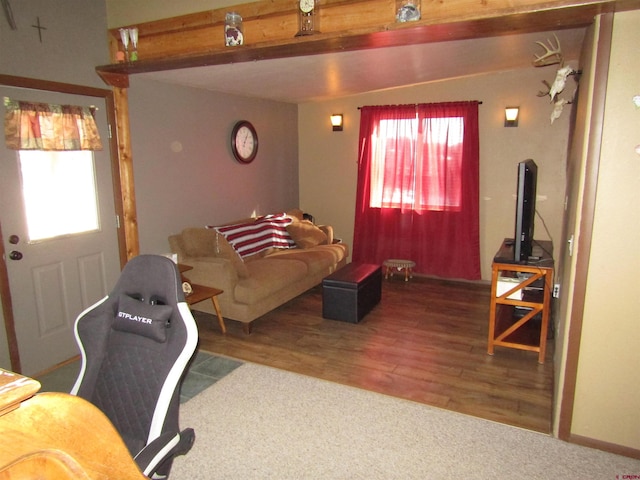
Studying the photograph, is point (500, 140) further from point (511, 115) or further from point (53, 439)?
point (53, 439)

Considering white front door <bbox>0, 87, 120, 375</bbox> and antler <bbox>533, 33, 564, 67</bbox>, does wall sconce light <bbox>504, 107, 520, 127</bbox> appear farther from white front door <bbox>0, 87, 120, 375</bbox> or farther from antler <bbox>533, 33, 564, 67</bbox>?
white front door <bbox>0, 87, 120, 375</bbox>

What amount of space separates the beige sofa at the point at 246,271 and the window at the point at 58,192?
95 centimetres

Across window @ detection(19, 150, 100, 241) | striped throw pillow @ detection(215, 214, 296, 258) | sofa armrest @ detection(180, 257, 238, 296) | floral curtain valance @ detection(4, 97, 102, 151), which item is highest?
floral curtain valance @ detection(4, 97, 102, 151)

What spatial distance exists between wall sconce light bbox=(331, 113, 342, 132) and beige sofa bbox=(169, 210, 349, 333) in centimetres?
179

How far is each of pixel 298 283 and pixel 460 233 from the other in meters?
2.13

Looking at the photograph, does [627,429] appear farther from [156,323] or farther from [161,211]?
[161,211]

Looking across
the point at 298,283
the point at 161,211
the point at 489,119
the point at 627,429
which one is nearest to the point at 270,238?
the point at 298,283

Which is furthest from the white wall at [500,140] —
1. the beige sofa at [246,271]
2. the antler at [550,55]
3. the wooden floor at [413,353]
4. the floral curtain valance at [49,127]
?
the floral curtain valance at [49,127]

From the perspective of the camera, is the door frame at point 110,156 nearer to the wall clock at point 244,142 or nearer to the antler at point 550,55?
the wall clock at point 244,142

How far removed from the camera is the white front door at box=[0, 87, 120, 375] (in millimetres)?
2979

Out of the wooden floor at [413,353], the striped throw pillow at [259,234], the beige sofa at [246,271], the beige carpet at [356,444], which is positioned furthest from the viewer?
the striped throw pillow at [259,234]

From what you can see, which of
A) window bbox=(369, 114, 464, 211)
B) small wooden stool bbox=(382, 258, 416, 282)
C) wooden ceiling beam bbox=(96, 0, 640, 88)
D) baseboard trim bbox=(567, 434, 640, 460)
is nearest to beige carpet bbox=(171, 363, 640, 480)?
baseboard trim bbox=(567, 434, 640, 460)

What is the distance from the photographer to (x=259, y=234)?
5.04 metres

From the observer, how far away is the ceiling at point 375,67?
3.27 meters
